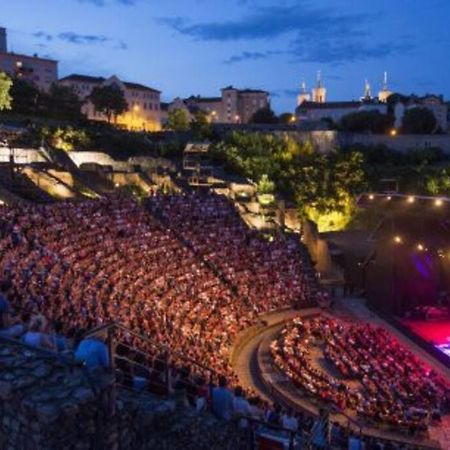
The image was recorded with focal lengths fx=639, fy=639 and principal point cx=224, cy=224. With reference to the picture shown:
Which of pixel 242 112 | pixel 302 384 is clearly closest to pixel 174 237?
pixel 302 384

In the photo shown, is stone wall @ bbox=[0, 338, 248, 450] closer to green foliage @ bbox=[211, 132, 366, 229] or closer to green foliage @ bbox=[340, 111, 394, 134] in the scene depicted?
green foliage @ bbox=[211, 132, 366, 229]

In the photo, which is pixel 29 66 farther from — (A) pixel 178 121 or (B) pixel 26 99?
(B) pixel 26 99

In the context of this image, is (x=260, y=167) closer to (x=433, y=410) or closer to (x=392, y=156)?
(x=392, y=156)

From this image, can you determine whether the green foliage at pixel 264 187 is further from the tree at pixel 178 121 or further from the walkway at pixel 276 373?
the tree at pixel 178 121

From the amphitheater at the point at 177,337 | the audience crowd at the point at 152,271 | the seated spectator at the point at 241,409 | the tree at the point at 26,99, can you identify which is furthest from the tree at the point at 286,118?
the seated spectator at the point at 241,409

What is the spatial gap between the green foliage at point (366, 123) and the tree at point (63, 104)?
2872 centimetres

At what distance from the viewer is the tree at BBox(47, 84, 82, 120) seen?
5742 cm

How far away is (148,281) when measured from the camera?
21.0 meters

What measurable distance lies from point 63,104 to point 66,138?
2178cm

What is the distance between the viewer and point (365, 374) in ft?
64.8

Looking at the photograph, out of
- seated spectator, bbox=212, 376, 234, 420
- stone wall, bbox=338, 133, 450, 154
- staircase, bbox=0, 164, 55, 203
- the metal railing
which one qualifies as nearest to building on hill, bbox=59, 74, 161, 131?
stone wall, bbox=338, 133, 450, 154

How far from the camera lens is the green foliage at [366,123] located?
69.8 metres

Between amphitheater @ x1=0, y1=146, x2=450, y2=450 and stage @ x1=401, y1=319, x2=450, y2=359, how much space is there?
1104 mm

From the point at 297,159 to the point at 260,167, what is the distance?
489 cm
